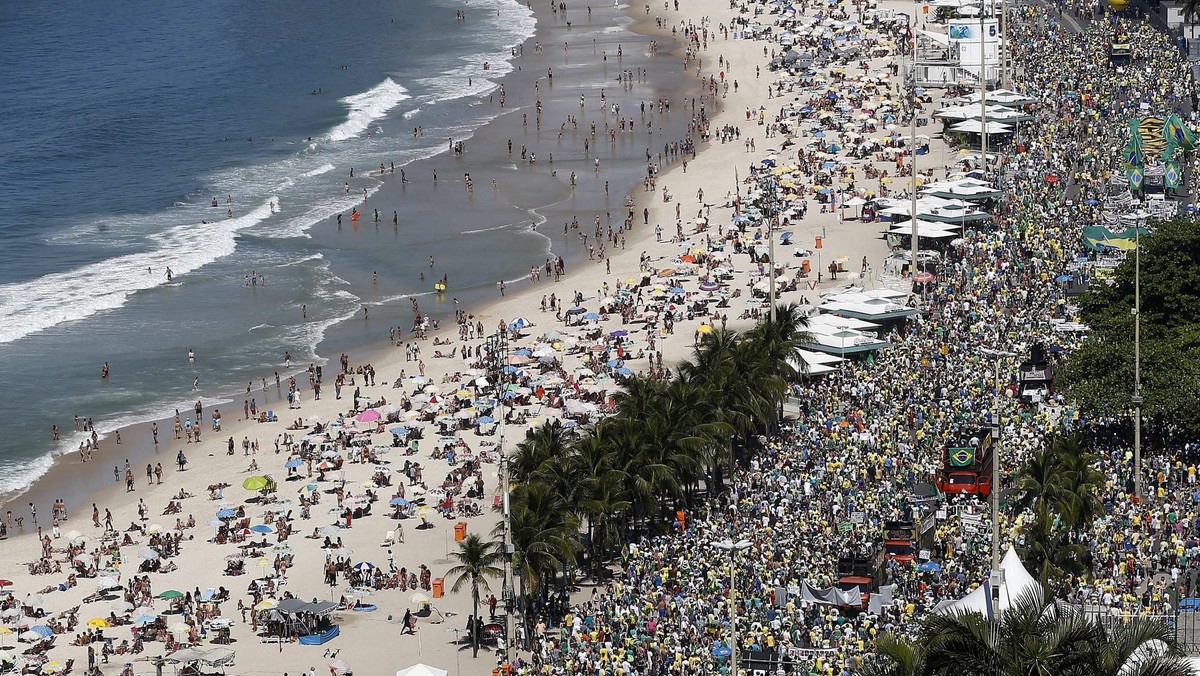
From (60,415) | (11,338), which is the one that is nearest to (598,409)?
(60,415)

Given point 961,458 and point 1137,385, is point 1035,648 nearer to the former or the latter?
point 961,458

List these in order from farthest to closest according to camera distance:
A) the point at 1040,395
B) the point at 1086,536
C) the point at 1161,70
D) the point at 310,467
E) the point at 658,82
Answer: the point at 658,82 → the point at 1161,70 → the point at 310,467 → the point at 1040,395 → the point at 1086,536

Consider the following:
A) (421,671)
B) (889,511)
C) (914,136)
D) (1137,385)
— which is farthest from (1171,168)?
(421,671)

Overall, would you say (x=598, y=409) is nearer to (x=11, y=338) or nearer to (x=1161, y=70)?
(x=11, y=338)

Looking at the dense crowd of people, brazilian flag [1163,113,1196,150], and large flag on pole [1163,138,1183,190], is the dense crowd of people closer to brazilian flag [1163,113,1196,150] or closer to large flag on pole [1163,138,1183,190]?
large flag on pole [1163,138,1183,190]

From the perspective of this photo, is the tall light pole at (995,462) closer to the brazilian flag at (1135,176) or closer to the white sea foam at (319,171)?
the brazilian flag at (1135,176)

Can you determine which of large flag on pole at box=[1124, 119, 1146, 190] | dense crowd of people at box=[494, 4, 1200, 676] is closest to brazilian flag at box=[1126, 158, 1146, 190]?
large flag on pole at box=[1124, 119, 1146, 190]

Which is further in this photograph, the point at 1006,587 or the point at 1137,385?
the point at 1137,385
